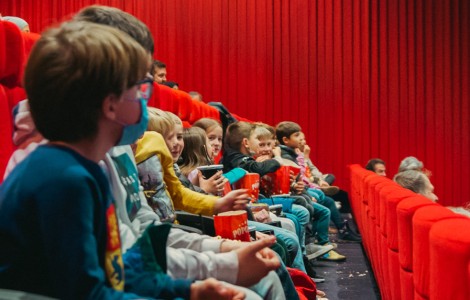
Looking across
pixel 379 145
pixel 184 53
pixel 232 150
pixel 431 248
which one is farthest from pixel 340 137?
pixel 431 248

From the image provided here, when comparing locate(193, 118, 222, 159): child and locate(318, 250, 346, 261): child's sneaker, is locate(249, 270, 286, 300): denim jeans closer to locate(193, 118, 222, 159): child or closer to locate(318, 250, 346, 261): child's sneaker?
locate(193, 118, 222, 159): child

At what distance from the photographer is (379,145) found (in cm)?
778

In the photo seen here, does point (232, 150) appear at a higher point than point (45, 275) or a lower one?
lower

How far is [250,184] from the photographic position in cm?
296

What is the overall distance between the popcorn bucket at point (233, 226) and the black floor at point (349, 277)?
1.51 m

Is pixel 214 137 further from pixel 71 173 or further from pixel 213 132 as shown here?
pixel 71 173

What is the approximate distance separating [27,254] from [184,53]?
7113mm

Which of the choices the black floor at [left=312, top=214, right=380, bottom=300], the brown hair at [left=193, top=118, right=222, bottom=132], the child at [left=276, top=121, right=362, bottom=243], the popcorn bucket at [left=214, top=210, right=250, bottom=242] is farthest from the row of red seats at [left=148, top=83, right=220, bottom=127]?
the popcorn bucket at [left=214, top=210, right=250, bottom=242]

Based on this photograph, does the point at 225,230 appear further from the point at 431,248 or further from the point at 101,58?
the point at 101,58

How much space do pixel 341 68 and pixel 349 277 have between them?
4.59 meters

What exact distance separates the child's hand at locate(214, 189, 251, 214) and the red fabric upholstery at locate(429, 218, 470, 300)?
702 mm

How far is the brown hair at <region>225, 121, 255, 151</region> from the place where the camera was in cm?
365

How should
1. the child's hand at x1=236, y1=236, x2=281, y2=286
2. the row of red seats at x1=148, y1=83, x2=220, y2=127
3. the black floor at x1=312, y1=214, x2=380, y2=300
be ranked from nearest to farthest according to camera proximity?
the child's hand at x1=236, y1=236, x2=281, y2=286 → the row of red seats at x1=148, y1=83, x2=220, y2=127 → the black floor at x1=312, y1=214, x2=380, y2=300

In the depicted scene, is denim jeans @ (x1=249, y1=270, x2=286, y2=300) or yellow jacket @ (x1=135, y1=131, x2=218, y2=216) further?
yellow jacket @ (x1=135, y1=131, x2=218, y2=216)
